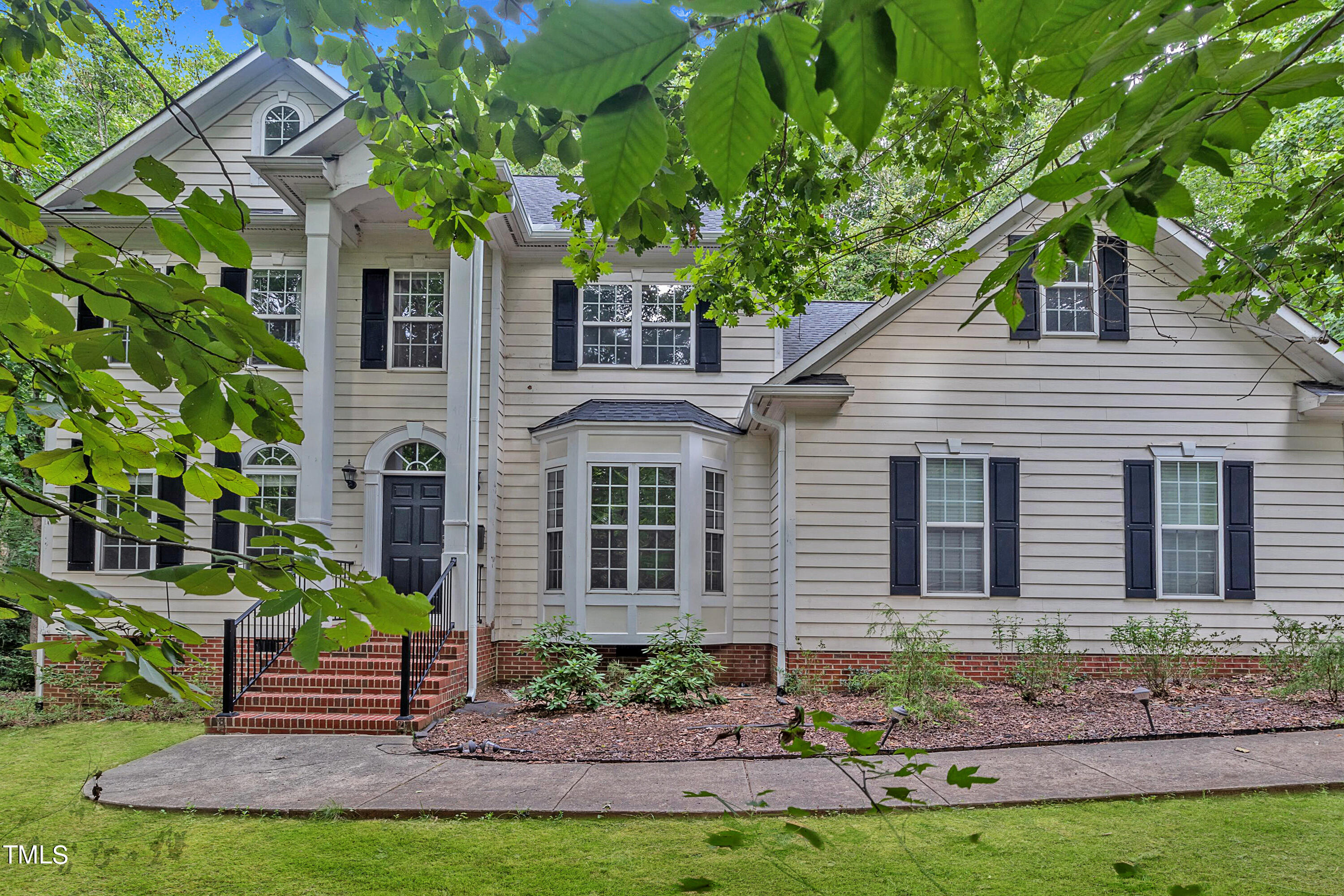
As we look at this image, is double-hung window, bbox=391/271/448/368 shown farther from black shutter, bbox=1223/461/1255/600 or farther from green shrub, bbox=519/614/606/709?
black shutter, bbox=1223/461/1255/600

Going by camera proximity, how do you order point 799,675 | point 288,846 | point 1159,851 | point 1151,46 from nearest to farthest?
point 1151,46
point 1159,851
point 288,846
point 799,675

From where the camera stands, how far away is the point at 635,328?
11859mm

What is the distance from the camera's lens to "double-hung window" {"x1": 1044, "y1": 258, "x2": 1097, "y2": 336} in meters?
10.8

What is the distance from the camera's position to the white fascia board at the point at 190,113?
36.8 ft

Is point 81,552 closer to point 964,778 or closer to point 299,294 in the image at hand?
point 299,294

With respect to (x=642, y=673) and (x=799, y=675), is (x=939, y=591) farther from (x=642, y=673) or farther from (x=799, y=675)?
(x=642, y=673)

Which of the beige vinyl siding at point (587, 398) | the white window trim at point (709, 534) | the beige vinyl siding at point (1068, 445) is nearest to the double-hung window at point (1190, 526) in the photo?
the beige vinyl siding at point (1068, 445)

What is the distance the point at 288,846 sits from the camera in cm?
486

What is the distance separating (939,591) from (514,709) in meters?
5.35

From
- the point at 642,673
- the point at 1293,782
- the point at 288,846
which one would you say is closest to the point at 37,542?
the point at 642,673

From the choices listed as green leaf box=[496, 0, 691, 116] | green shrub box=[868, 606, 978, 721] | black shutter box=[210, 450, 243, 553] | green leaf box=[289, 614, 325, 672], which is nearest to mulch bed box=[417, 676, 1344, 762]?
green shrub box=[868, 606, 978, 721]

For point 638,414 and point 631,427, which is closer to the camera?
point 631,427

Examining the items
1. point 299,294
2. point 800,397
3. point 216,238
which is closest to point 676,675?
point 800,397

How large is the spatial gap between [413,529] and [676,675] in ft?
14.1
